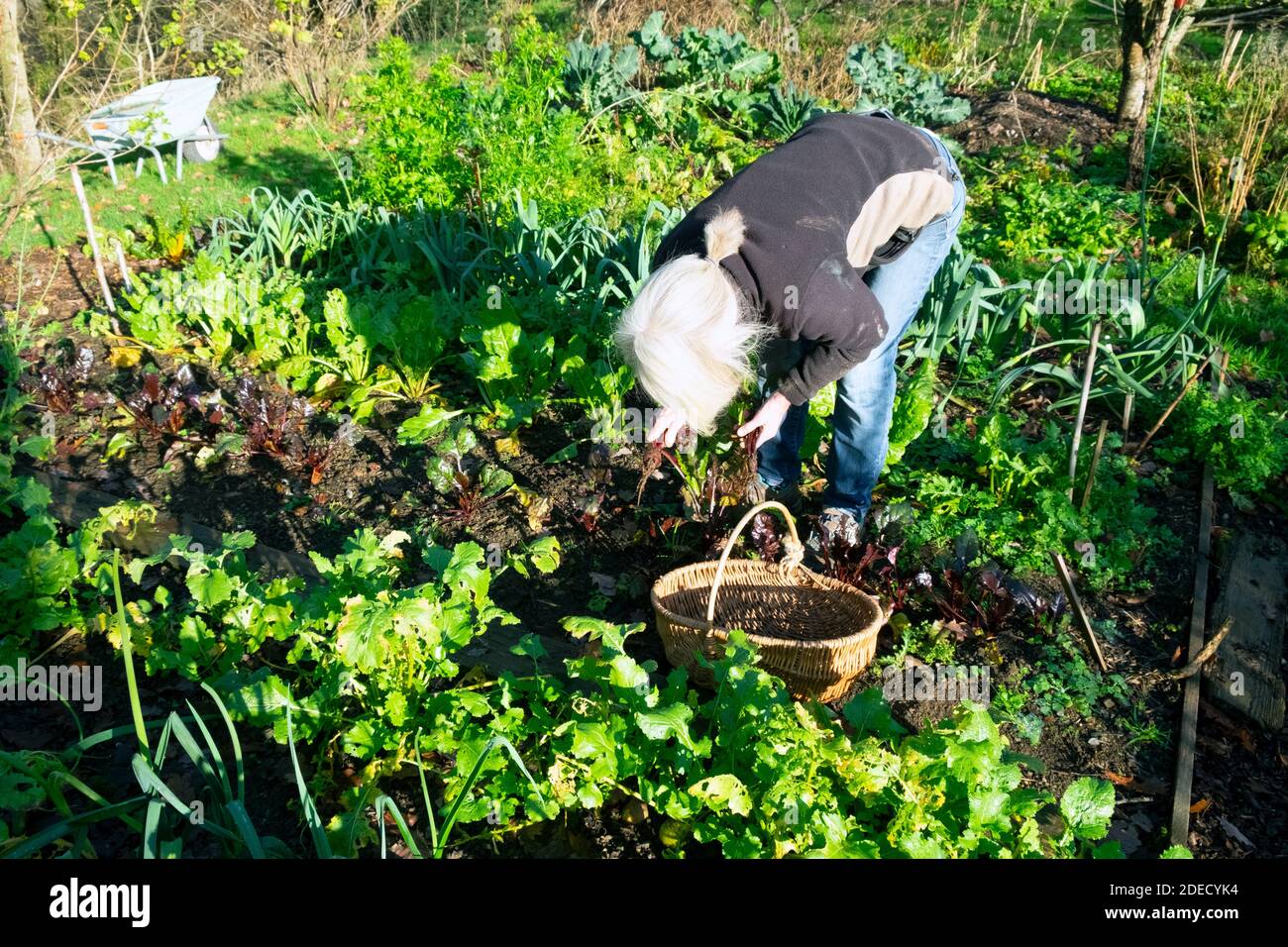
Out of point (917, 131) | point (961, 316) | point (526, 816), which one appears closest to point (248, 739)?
point (526, 816)

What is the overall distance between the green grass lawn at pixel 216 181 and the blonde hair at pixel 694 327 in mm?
3783

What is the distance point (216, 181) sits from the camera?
21.8 feet

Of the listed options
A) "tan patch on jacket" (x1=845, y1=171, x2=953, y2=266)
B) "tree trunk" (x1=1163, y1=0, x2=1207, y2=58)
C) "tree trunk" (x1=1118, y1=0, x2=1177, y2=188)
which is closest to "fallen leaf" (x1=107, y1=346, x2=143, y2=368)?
"tan patch on jacket" (x1=845, y1=171, x2=953, y2=266)

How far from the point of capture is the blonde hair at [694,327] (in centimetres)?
217

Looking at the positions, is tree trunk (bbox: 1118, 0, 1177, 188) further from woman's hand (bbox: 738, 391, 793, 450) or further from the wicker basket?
the wicker basket

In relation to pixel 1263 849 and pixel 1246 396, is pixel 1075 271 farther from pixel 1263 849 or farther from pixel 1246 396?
pixel 1263 849

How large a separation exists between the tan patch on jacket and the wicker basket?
2.67 feet

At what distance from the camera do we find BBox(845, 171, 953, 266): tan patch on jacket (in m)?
2.56

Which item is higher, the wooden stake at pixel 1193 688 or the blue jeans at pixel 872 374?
the blue jeans at pixel 872 374

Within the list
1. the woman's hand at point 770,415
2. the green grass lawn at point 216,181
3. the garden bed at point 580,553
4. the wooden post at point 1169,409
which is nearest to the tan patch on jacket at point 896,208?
the woman's hand at point 770,415

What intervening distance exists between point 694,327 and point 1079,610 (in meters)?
1.47

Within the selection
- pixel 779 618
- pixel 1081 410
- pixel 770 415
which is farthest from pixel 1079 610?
pixel 770 415

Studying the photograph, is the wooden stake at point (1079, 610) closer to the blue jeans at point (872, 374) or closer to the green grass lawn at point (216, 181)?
the blue jeans at point (872, 374)

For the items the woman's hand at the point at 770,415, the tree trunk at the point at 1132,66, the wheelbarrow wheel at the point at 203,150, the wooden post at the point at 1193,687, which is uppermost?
the tree trunk at the point at 1132,66
